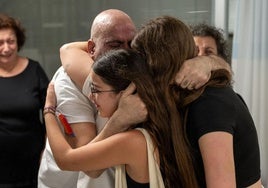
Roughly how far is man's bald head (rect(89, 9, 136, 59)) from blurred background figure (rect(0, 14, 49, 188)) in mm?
1091

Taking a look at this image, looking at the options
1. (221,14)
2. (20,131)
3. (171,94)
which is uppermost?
(221,14)

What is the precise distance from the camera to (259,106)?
7.15 feet

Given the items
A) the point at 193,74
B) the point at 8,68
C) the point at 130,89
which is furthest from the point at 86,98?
the point at 8,68

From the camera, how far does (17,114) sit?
7.32ft

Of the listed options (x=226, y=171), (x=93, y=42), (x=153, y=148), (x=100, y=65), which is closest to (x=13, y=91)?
(x=93, y=42)

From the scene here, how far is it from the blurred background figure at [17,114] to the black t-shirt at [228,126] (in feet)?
4.76

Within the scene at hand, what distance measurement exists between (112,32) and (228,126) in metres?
0.54

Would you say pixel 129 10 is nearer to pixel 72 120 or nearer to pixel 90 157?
pixel 72 120

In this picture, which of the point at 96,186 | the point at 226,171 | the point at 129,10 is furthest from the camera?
the point at 129,10

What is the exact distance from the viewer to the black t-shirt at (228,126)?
1.01 meters

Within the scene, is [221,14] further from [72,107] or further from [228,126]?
[228,126]

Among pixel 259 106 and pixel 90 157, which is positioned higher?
pixel 90 157

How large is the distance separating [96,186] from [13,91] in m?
1.18

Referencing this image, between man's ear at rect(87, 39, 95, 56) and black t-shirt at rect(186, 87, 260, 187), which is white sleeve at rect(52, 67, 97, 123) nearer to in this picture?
man's ear at rect(87, 39, 95, 56)
